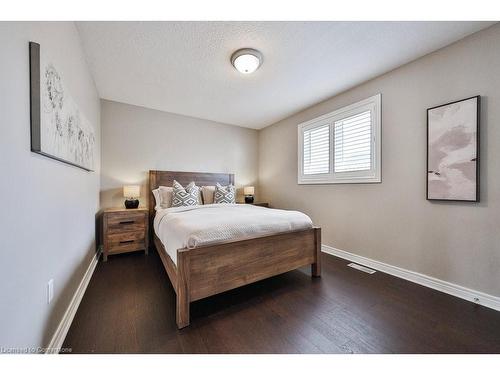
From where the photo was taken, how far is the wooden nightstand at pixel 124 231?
2734 millimetres

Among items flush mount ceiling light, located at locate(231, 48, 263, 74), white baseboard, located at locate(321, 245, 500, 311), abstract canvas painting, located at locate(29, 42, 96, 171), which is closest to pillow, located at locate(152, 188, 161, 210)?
abstract canvas painting, located at locate(29, 42, 96, 171)

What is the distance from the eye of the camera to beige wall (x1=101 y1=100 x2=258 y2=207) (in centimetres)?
324

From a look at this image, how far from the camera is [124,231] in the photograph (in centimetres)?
285

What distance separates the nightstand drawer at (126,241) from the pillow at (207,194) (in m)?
1.12

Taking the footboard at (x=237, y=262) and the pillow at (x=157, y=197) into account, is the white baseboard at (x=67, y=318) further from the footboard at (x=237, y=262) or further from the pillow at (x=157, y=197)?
the pillow at (x=157, y=197)

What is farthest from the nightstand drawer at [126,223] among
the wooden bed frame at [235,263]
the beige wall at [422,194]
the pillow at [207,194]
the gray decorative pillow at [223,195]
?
Answer: the beige wall at [422,194]

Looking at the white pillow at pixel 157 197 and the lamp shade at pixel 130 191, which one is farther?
the white pillow at pixel 157 197

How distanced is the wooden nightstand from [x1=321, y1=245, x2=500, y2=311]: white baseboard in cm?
302

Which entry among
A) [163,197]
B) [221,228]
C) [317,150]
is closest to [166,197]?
[163,197]

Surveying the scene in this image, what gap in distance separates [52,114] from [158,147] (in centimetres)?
240
